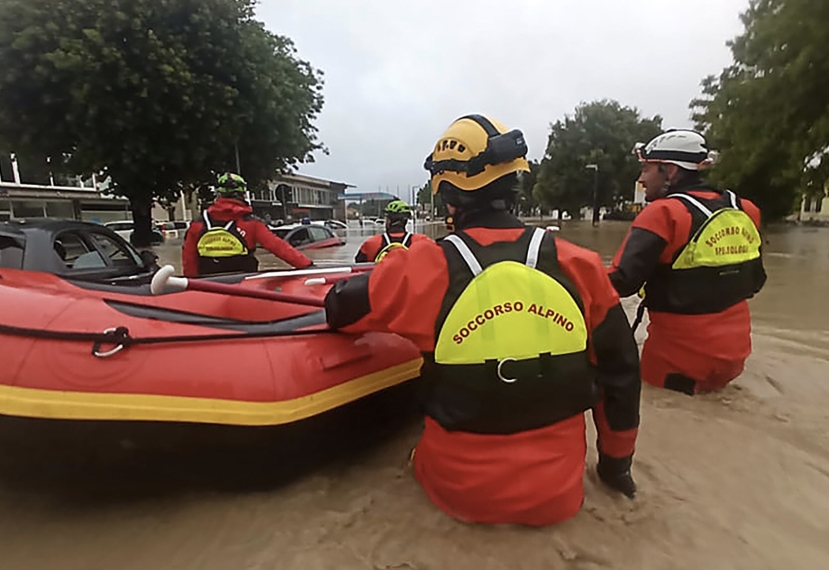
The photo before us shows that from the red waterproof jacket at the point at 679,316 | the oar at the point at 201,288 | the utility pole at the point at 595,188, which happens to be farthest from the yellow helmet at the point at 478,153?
the utility pole at the point at 595,188

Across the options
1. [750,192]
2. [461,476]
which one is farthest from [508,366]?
[750,192]

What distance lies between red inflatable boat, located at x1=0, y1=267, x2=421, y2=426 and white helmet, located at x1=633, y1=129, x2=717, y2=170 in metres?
2.04

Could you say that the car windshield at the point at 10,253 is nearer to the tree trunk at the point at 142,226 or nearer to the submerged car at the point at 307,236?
the submerged car at the point at 307,236

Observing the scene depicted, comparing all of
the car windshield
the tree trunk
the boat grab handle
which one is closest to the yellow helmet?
the boat grab handle

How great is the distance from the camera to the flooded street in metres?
1.93

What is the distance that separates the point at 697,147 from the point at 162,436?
3036mm

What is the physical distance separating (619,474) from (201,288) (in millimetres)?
1779

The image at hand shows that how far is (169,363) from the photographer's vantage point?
205cm

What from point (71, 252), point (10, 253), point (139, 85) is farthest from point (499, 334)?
point (139, 85)

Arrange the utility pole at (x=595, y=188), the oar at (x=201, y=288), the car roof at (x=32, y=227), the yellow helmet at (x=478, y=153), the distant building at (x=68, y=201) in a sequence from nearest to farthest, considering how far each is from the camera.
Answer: the yellow helmet at (x=478, y=153)
the oar at (x=201, y=288)
the car roof at (x=32, y=227)
the distant building at (x=68, y=201)
the utility pole at (x=595, y=188)

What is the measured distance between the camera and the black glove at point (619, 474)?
7.14 feet

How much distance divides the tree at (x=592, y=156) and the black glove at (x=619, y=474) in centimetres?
4153

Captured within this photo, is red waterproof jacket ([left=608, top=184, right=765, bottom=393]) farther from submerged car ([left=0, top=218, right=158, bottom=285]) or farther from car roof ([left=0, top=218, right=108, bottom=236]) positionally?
car roof ([left=0, top=218, right=108, bottom=236])

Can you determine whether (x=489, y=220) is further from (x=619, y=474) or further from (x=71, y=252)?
(x=71, y=252)
